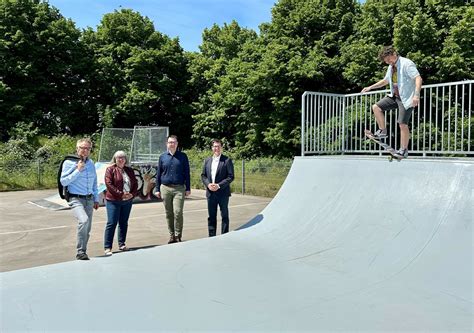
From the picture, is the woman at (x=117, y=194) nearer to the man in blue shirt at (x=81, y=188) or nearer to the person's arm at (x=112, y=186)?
the person's arm at (x=112, y=186)

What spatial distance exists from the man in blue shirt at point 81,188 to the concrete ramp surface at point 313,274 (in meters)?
0.78

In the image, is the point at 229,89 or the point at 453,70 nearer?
the point at 453,70

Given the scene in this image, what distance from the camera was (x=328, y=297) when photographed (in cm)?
377

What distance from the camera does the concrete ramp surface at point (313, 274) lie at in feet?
10.8

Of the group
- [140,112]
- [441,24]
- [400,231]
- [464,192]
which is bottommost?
[400,231]

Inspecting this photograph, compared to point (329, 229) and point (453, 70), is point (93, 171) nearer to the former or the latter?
point (329, 229)

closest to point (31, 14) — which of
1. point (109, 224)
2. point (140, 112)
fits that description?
point (140, 112)

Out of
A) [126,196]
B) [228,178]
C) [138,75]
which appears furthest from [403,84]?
[138,75]

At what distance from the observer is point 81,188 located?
5672 millimetres

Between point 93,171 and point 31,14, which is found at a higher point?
point 31,14

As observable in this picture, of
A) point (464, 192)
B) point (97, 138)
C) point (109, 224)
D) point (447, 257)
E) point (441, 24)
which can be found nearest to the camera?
point (447, 257)

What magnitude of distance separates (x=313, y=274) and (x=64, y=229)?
7045mm

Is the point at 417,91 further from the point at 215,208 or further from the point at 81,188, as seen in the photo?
the point at 81,188

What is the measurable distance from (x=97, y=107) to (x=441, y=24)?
1126 inches
